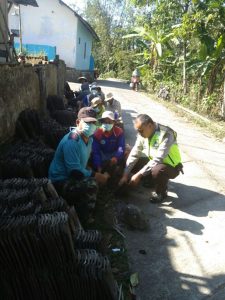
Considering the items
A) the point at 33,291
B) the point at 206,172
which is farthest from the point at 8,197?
the point at 206,172

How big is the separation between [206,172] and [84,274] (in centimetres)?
510

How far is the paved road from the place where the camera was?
3.71 metres

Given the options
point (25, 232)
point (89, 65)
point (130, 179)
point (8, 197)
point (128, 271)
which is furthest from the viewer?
point (89, 65)

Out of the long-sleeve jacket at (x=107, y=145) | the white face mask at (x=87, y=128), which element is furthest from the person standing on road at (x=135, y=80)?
the white face mask at (x=87, y=128)

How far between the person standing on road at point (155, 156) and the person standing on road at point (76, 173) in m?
0.96

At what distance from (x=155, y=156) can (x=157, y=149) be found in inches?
4.4

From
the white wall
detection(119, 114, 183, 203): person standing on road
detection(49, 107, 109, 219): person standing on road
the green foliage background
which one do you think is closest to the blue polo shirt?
detection(49, 107, 109, 219): person standing on road

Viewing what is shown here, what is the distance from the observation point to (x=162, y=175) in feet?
18.0

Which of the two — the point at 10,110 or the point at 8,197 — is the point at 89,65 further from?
the point at 8,197

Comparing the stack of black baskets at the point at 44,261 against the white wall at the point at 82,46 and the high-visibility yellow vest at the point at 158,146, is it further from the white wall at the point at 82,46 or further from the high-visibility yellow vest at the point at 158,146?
the white wall at the point at 82,46

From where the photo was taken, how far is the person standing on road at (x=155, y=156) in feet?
17.6

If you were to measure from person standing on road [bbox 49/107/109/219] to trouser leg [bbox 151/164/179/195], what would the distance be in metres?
1.20

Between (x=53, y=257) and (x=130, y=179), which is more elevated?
(x=53, y=257)

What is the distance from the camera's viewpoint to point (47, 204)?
325 centimetres
